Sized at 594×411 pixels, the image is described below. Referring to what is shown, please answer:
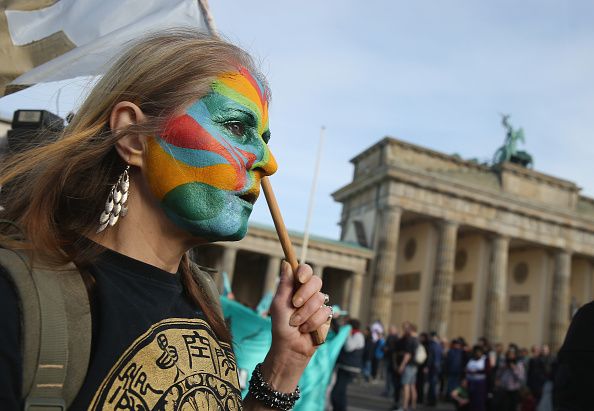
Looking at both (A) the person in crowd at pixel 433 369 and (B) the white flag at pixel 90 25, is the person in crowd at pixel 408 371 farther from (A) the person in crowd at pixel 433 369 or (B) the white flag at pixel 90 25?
(B) the white flag at pixel 90 25

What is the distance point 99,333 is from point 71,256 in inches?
6.5

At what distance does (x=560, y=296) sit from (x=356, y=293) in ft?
41.5

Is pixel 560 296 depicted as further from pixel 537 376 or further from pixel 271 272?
pixel 537 376

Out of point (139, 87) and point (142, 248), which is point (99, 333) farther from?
point (139, 87)

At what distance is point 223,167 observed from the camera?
137 cm

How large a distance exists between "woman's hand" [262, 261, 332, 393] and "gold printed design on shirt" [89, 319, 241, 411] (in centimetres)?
18

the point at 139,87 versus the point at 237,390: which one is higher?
the point at 139,87

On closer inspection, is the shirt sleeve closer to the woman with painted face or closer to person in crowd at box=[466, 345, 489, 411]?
the woman with painted face

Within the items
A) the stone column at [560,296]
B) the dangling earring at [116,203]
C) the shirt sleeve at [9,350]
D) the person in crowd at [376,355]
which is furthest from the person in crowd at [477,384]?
the stone column at [560,296]

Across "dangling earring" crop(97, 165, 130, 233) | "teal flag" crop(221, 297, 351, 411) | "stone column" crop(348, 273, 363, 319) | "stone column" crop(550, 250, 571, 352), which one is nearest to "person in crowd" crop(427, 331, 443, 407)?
"teal flag" crop(221, 297, 351, 411)

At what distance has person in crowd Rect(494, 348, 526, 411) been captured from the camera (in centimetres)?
1193

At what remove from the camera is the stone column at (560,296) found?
114 feet

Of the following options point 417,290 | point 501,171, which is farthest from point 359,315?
point 501,171

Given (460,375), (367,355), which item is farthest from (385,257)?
(460,375)
